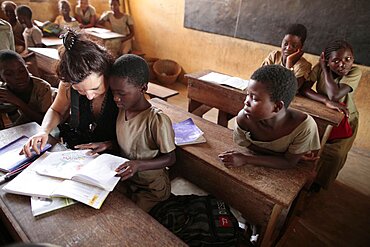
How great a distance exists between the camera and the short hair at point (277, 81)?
1148 mm

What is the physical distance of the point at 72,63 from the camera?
1.17 meters

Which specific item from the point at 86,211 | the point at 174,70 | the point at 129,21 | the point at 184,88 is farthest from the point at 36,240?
the point at 129,21

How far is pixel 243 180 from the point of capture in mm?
1184

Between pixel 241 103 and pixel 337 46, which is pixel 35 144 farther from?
pixel 337 46

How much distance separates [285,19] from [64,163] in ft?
10.5

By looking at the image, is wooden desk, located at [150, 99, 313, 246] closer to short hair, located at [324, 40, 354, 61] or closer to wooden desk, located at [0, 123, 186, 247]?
wooden desk, located at [0, 123, 186, 247]

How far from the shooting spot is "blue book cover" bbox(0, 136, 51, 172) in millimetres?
1110

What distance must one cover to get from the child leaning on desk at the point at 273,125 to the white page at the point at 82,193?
616mm

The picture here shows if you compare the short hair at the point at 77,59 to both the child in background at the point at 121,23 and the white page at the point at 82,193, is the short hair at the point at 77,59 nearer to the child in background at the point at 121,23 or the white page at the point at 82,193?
the white page at the point at 82,193

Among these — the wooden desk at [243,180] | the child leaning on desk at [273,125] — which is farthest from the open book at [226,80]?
the child leaning on desk at [273,125]

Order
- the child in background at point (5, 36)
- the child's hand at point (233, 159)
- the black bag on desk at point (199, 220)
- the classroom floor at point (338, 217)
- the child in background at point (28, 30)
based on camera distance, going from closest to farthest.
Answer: the black bag on desk at point (199, 220)
the child's hand at point (233, 159)
the classroom floor at point (338, 217)
the child in background at point (5, 36)
the child in background at point (28, 30)

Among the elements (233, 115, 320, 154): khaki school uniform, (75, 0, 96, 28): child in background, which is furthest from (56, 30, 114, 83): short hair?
(75, 0, 96, 28): child in background

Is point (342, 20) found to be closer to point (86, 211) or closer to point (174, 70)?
point (174, 70)

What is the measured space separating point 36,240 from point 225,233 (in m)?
0.76
